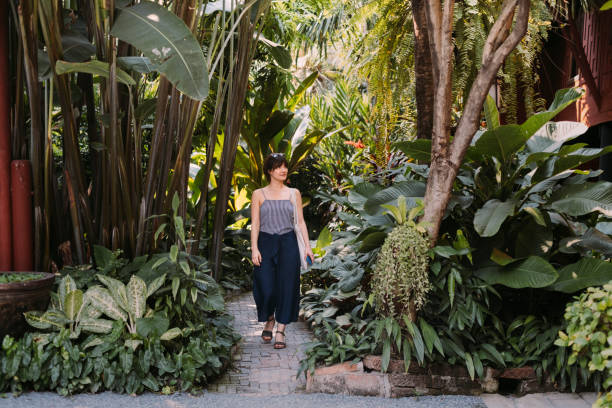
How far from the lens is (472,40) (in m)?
4.88

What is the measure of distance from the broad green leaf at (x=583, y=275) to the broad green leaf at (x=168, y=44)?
2350 mm

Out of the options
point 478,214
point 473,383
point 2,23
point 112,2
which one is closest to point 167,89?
point 112,2

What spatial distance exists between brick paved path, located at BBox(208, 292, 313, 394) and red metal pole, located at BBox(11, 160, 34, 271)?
1.52m

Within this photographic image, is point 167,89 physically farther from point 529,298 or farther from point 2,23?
point 529,298

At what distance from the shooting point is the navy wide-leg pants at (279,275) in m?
4.41

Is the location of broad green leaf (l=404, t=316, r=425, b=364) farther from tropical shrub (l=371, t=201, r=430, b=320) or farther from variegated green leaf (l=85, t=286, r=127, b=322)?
variegated green leaf (l=85, t=286, r=127, b=322)

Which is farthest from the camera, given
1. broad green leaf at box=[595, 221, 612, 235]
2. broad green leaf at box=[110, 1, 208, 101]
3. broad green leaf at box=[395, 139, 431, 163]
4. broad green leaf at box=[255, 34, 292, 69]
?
broad green leaf at box=[255, 34, 292, 69]

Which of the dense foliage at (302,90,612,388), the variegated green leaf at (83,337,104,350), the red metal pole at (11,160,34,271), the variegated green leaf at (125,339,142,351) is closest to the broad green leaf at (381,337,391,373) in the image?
the dense foliage at (302,90,612,388)

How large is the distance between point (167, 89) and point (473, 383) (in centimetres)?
266

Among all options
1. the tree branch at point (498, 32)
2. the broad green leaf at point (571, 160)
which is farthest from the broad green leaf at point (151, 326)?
the broad green leaf at point (571, 160)

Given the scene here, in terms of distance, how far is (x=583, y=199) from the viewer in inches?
136

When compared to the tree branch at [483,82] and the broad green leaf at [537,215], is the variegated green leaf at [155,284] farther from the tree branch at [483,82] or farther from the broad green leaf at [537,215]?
the broad green leaf at [537,215]

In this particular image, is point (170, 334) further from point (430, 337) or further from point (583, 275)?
point (583, 275)

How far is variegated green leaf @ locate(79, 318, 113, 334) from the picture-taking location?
3.41 meters
